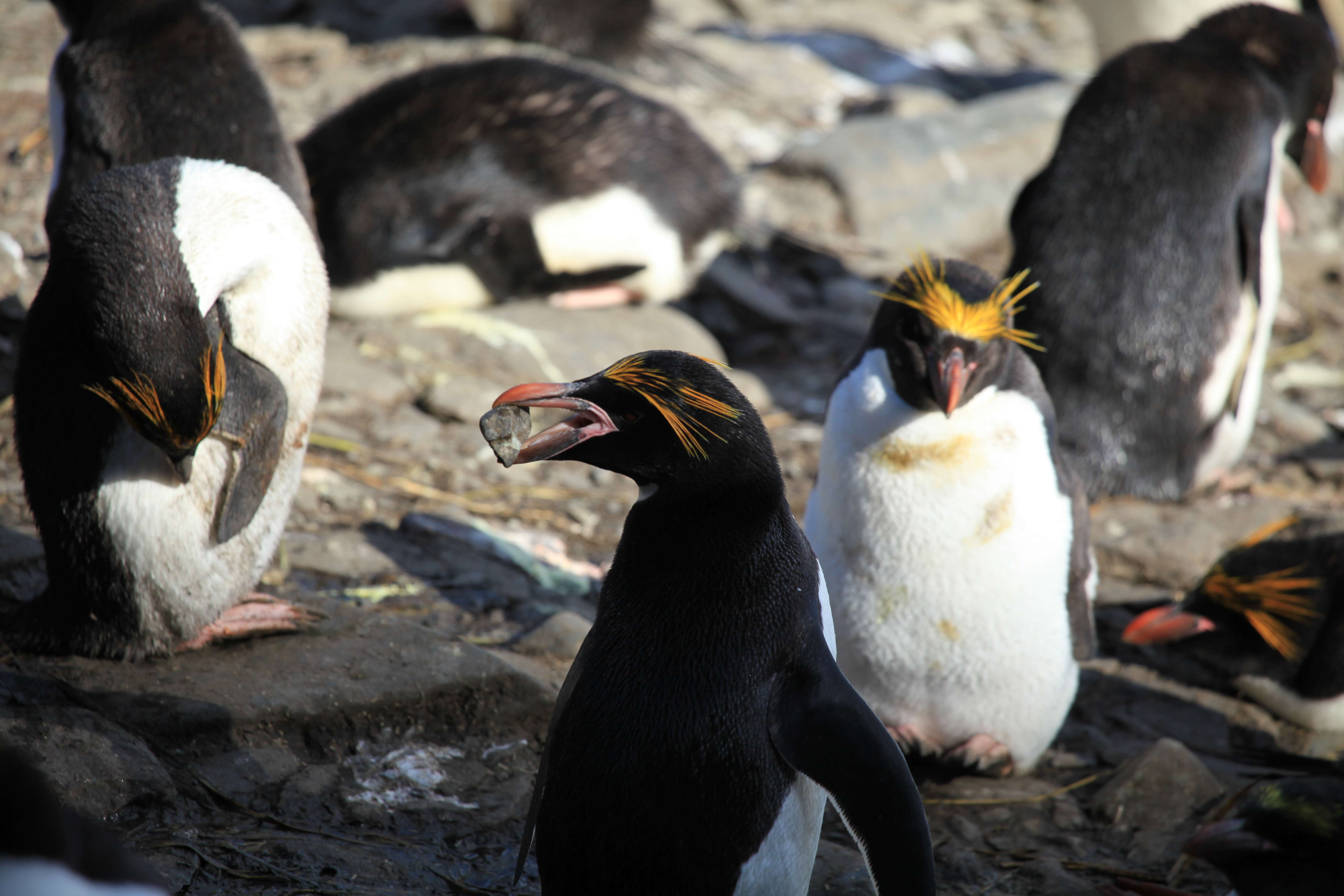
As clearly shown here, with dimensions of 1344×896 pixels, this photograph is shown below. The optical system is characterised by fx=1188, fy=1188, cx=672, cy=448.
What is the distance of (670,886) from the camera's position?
5.93 feet

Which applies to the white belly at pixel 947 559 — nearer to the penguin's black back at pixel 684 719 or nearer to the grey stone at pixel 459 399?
the penguin's black back at pixel 684 719

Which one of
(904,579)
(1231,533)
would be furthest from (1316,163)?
(904,579)

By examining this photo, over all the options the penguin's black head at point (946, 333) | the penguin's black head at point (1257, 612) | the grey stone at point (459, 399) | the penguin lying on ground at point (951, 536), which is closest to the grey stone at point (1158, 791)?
the penguin lying on ground at point (951, 536)

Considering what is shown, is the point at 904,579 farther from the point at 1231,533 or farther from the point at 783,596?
the point at 1231,533

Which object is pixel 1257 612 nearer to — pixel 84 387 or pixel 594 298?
pixel 594 298

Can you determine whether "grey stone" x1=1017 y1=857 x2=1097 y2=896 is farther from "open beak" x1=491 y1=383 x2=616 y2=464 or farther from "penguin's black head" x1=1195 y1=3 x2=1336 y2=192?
"penguin's black head" x1=1195 y1=3 x2=1336 y2=192

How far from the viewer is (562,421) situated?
1.78 metres

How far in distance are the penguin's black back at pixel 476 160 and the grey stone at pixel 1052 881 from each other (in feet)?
10.3

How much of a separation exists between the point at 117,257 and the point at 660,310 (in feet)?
10.2

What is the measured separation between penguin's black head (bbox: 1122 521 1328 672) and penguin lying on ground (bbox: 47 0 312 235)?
2.73 metres

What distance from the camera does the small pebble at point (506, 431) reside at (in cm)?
166

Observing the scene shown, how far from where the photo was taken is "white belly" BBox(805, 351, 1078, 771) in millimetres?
2672

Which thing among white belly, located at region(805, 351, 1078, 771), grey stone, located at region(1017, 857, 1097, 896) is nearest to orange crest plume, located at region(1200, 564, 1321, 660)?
white belly, located at region(805, 351, 1078, 771)

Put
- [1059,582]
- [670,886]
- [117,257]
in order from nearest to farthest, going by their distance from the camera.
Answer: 1. [670,886]
2. [117,257]
3. [1059,582]
